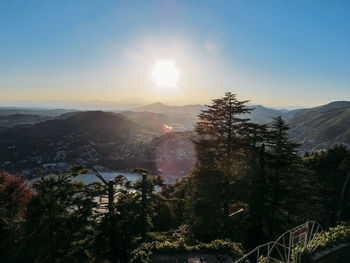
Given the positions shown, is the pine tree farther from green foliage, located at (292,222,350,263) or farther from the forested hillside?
green foliage, located at (292,222,350,263)

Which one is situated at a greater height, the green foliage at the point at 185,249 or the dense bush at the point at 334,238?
the dense bush at the point at 334,238

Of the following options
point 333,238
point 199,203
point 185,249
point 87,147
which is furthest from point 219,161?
point 87,147

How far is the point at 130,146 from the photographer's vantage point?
13212 centimetres

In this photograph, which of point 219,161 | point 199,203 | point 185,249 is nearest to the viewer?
point 185,249

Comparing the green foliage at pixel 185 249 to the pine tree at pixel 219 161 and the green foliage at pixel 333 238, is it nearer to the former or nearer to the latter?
the pine tree at pixel 219 161

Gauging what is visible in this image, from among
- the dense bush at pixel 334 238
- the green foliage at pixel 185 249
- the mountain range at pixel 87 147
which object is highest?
the dense bush at pixel 334 238

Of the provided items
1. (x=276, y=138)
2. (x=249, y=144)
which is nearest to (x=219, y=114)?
(x=249, y=144)

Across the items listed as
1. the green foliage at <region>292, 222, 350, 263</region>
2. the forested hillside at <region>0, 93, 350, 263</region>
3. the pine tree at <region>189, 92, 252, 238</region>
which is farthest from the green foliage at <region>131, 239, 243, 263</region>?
the green foliage at <region>292, 222, 350, 263</region>

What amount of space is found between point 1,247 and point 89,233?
2.49 meters

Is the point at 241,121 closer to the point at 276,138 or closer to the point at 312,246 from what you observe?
the point at 276,138

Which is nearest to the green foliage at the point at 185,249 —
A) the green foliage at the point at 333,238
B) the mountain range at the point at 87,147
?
the green foliage at the point at 333,238

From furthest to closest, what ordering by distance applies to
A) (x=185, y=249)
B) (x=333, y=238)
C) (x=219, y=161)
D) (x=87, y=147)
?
(x=87, y=147)
(x=219, y=161)
(x=185, y=249)
(x=333, y=238)

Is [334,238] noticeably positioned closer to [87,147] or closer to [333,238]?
[333,238]

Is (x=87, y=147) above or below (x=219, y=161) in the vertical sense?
below
